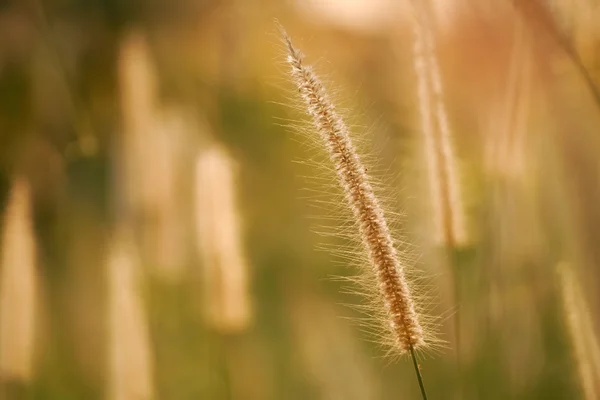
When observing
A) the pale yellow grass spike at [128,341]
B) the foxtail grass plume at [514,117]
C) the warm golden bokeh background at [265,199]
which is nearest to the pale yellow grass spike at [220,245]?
the warm golden bokeh background at [265,199]

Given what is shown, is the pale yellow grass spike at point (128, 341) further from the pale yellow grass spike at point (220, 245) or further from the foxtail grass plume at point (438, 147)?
the foxtail grass plume at point (438, 147)

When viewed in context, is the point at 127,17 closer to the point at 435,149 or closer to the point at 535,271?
the point at 435,149

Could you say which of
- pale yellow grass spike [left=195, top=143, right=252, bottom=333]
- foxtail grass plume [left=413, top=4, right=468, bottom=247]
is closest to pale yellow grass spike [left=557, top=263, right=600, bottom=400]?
foxtail grass plume [left=413, top=4, right=468, bottom=247]

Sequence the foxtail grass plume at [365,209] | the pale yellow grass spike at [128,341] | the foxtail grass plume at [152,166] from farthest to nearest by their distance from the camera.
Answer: the foxtail grass plume at [152,166] < the pale yellow grass spike at [128,341] < the foxtail grass plume at [365,209]

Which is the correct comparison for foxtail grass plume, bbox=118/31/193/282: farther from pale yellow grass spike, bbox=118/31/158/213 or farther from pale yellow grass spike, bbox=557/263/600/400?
pale yellow grass spike, bbox=557/263/600/400

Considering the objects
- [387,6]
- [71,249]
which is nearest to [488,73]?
[387,6]

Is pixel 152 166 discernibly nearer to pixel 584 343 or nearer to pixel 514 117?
pixel 514 117

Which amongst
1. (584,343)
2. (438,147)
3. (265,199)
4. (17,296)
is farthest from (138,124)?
(584,343)
